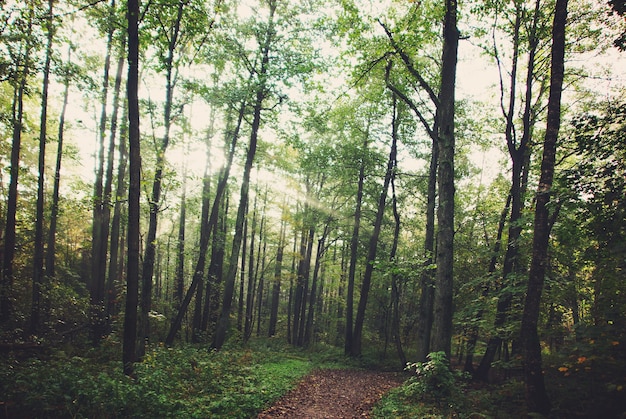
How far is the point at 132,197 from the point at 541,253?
8735mm

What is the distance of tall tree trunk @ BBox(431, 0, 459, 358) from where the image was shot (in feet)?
23.6

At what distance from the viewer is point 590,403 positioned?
4.80m

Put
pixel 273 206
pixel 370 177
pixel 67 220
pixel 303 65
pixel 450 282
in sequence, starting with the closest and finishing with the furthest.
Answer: pixel 450 282 < pixel 303 65 < pixel 370 177 < pixel 67 220 < pixel 273 206

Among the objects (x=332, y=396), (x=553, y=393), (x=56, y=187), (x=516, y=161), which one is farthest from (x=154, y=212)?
(x=516, y=161)

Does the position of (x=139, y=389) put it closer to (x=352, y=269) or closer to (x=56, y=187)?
(x=56, y=187)

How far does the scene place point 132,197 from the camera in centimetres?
740

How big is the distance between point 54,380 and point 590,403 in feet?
29.0

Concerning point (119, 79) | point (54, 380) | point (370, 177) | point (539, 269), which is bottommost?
point (54, 380)

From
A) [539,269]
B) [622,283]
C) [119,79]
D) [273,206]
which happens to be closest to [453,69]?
[539,269]

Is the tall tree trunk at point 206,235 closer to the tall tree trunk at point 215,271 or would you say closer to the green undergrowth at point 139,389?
the tall tree trunk at point 215,271

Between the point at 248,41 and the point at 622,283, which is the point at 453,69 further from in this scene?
the point at 248,41

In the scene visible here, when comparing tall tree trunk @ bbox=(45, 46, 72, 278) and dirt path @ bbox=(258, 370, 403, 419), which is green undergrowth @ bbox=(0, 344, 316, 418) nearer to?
dirt path @ bbox=(258, 370, 403, 419)

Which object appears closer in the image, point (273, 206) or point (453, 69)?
point (453, 69)

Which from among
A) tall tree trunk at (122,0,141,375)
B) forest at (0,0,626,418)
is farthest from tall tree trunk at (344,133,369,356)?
tall tree trunk at (122,0,141,375)
